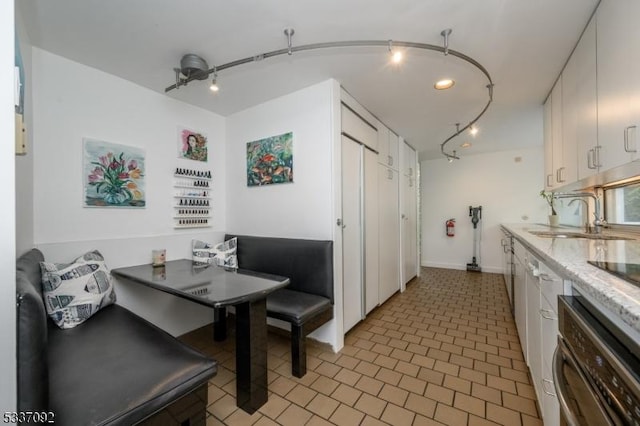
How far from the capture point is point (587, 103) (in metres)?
1.71

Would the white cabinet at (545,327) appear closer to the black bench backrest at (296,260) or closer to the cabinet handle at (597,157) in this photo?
the cabinet handle at (597,157)

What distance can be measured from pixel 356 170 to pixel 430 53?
1.17 metres

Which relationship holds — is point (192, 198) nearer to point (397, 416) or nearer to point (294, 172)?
point (294, 172)

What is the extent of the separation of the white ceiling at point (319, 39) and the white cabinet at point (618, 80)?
0.74 ft

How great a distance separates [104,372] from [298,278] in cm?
142

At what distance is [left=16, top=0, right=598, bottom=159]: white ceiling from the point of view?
1479mm

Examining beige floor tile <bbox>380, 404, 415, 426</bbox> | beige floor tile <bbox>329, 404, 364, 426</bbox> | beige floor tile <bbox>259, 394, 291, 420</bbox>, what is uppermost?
beige floor tile <bbox>380, 404, 415, 426</bbox>

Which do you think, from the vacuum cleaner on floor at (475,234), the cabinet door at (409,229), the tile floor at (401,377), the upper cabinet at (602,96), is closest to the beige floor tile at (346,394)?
the tile floor at (401,377)

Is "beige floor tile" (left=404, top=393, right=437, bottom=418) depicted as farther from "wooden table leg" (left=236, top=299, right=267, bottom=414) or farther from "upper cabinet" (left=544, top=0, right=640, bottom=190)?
"upper cabinet" (left=544, top=0, right=640, bottom=190)

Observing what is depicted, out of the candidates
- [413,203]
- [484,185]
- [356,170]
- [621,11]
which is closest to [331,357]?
[356,170]

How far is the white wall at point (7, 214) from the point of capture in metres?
0.68

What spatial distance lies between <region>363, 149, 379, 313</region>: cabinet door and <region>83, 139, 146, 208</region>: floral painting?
87.0 inches

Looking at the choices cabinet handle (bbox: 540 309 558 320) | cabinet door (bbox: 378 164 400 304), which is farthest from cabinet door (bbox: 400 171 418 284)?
cabinet handle (bbox: 540 309 558 320)

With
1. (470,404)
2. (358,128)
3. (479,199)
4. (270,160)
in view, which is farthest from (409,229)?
(470,404)
